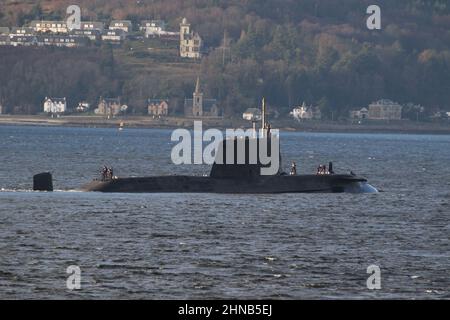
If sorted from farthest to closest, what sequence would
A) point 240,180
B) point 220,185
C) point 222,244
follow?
point 220,185 → point 240,180 → point 222,244

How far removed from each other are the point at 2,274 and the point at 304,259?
989cm

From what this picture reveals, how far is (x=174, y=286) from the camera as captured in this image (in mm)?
41188

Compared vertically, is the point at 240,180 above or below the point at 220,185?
above

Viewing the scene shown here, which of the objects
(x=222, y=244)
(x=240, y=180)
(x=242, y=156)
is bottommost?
(x=222, y=244)

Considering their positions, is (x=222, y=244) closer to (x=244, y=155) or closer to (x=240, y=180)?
(x=244, y=155)

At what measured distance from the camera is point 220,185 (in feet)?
230

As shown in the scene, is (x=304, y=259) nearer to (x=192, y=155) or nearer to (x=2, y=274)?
(x=2, y=274)

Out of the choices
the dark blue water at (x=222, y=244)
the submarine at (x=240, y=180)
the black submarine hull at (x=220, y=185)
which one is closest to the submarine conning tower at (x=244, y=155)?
the submarine at (x=240, y=180)

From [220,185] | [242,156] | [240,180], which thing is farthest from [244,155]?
[220,185]

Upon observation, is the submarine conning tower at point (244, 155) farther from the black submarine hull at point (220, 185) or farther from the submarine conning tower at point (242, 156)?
the black submarine hull at point (220, 185)

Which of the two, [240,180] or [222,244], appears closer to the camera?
[222,244]

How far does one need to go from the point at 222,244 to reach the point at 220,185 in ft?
63.0

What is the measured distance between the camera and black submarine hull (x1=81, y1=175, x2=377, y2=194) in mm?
70000

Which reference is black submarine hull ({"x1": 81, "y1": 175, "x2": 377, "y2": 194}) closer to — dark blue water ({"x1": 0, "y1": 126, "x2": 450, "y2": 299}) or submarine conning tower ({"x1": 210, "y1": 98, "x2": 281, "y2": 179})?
dark blue water ({"x1": 0, "y1": 126, "x2": 450, "y2": 299})
